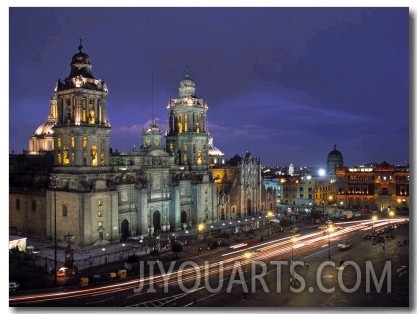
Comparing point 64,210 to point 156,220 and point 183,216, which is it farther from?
point 183,216

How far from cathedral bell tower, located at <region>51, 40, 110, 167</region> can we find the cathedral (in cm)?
13

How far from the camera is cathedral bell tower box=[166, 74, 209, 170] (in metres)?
84.1

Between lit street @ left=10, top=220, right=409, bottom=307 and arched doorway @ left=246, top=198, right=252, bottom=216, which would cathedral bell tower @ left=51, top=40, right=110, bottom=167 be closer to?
lit street @ left=10, top=220, right=409, bottom=307

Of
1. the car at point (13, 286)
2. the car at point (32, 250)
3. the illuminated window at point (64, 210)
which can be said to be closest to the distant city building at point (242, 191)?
the illuminated window at point (64, 210)

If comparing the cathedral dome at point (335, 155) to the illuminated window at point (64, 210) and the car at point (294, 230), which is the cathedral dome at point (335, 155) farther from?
the illuminated window at point (64, 210)

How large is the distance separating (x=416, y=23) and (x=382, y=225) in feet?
172

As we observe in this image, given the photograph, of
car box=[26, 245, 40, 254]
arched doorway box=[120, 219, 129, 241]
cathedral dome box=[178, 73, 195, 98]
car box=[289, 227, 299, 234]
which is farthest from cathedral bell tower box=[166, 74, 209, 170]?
car box=[26, 245, 40, 254]

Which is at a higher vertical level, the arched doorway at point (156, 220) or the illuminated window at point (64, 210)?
the illuminated window at point (64, 210)

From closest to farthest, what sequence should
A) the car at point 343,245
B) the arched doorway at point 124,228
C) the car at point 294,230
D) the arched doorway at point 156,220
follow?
the car at point 343,245
the arched doorway at point 124,228
the car at point 294,230
the arched doorway at point 156,220

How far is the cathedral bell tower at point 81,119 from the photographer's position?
2477 inches

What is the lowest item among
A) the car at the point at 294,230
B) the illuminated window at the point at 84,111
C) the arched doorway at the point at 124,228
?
the car at the point at 294,230

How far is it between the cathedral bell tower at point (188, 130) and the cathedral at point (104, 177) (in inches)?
6.9

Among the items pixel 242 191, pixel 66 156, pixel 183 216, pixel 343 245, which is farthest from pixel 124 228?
pixel 343 245
